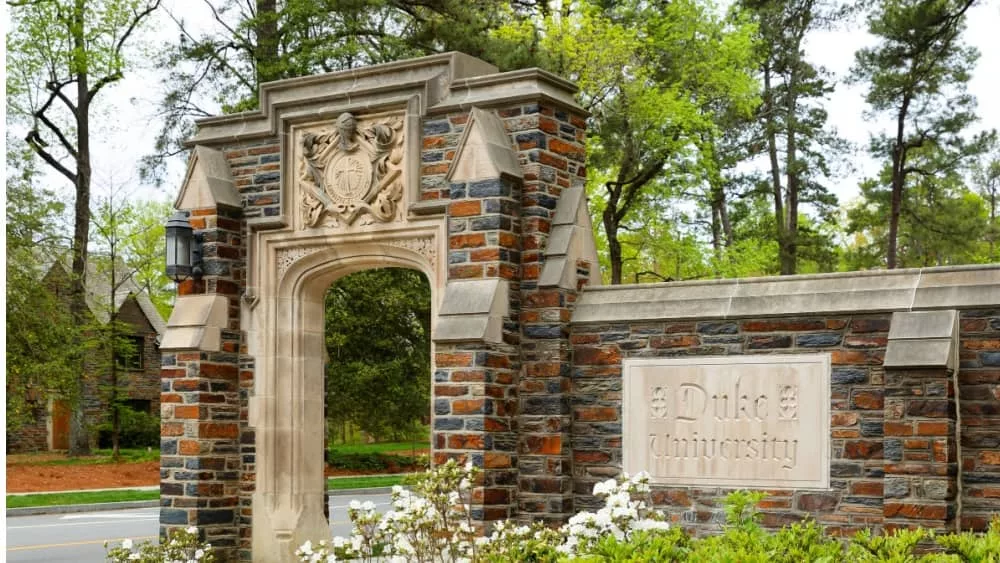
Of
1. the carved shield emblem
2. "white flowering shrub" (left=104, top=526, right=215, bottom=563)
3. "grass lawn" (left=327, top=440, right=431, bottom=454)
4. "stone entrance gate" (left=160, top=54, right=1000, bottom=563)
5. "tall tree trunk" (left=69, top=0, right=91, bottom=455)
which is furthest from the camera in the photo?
"grass lawn" (left=327, top=440, right=431, bottom=454)

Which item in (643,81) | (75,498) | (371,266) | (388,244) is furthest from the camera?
(643,81)

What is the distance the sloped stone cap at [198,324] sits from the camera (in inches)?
415

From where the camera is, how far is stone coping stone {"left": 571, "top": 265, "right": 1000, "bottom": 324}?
7.96 metres

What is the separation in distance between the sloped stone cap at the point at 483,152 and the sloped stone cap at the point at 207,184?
2.30 metres

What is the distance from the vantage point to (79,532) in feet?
51.2

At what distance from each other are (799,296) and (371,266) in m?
3.72

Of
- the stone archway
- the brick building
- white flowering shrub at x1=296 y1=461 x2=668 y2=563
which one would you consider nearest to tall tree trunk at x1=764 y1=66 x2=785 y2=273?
the brick building

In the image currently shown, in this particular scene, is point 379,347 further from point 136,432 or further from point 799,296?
point 799,296

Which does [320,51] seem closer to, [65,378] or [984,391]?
[65,378]

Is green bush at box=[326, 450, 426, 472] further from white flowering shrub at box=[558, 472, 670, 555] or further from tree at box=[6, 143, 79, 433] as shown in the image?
white flowering shrub at box=[558, 472, 670, 555]

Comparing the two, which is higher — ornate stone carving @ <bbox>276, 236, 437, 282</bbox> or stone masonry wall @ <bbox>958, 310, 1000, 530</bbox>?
ornate stone carving @ <bbox>276, 236, 437, 282</bbox>

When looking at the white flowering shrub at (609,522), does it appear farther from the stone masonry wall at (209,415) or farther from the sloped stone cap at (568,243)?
the stone masonry wall at (209,415)

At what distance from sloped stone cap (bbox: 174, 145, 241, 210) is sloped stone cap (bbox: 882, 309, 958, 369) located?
570 centimetres

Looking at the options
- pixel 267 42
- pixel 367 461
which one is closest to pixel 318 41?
pixel 267 42
